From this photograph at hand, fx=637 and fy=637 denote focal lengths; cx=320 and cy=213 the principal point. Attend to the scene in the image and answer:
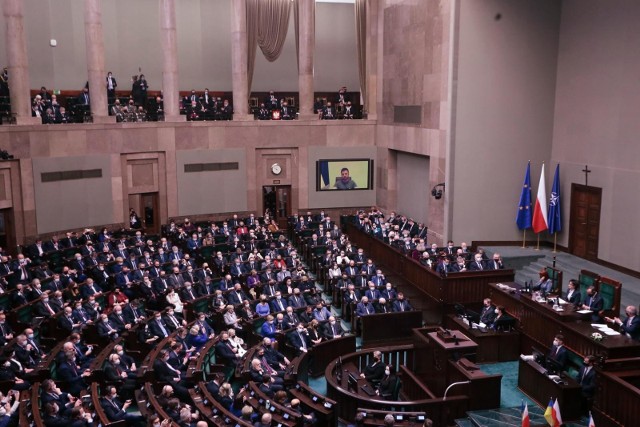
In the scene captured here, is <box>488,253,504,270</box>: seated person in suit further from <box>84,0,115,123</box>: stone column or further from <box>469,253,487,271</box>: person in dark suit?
<box>84,0,115,123</box>: stone column

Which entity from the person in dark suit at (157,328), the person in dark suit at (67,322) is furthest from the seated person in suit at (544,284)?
the person in dark suit at (67,322)

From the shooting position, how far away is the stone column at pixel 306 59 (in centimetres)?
2186

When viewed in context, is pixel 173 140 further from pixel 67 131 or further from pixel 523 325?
pixel 523 325

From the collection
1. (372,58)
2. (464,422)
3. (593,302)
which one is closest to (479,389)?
(464,422)

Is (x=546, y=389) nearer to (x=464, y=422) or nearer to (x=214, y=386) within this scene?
(x=464, y=422)

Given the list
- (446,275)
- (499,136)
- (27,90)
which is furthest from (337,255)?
(27,90)

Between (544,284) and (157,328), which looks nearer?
(157,328)

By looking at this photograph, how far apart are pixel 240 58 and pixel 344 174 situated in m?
5.38

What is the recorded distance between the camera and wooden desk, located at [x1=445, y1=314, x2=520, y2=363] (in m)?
11.7

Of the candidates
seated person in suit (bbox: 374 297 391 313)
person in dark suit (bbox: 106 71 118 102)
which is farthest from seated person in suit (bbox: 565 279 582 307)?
person in dark suit (bbox: 106 71 118 102)

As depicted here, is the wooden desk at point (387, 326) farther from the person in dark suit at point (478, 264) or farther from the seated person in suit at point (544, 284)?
the seated person in suit at point (544, 284)

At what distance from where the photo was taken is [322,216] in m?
20.5

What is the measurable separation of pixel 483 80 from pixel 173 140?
9.88 meters

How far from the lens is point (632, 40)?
557 inches
